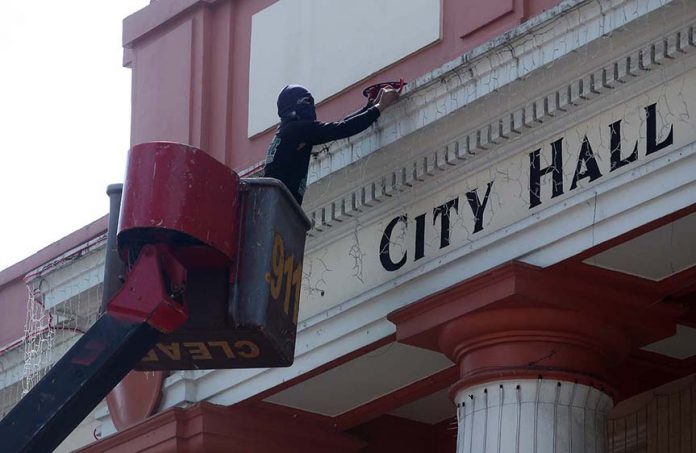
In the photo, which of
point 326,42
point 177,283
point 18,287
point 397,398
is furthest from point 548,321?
point 18,287

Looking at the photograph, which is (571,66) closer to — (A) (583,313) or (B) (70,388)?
(A) (583,313)

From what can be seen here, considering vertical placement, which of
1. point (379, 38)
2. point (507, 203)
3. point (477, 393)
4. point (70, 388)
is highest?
point (379, 38)

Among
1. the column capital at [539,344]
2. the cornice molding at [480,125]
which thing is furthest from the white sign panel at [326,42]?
the column capital at [539,344]

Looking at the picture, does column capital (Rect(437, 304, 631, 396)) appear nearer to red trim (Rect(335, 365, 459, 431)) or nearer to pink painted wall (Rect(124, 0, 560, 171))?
red trim (Rect(335, 365, 459, 431))

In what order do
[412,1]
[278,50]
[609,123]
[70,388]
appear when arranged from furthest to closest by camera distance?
[278,50]
[412,1]
[609,123]
[70,388]

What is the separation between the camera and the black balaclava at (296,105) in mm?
13812

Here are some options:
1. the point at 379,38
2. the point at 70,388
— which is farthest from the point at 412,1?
the point at 70,388

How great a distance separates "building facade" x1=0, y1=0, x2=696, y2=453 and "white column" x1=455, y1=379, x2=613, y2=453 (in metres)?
0.01

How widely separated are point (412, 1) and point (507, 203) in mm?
2242

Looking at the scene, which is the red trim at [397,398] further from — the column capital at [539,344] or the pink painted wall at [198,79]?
the pink painted wall at [198,79]

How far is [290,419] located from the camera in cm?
1549

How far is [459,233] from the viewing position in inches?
535

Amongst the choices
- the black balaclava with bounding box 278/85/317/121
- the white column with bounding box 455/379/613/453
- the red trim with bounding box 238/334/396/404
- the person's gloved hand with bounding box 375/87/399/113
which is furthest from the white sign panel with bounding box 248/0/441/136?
the white column with bounding box 455/379/613/453

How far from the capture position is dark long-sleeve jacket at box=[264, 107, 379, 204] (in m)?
13.6
